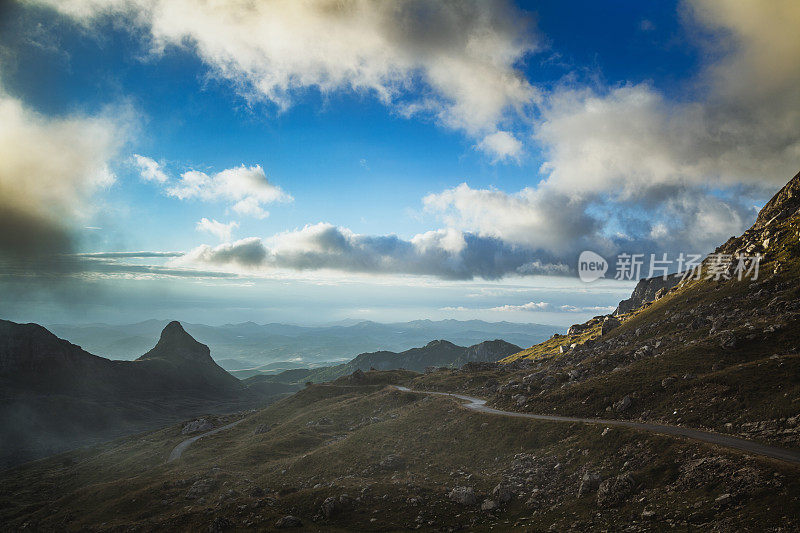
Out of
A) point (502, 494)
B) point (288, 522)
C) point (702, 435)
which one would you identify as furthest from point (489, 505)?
point (702, 435)

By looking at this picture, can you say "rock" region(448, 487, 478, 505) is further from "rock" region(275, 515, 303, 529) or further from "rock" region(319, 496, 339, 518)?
"rock" region(275, 515, 303, 529)

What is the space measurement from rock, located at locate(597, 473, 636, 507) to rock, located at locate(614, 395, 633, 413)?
2153 centimetres

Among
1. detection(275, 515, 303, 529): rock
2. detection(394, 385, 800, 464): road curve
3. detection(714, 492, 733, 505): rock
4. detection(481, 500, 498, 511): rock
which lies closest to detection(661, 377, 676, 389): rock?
detection(394, 385, 800, 464): road curve

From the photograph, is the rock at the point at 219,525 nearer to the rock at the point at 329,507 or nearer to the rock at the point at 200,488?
the rock at the point at 329,507

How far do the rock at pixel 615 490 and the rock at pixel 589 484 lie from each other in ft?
3.81

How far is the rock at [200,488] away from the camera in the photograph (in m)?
62.1

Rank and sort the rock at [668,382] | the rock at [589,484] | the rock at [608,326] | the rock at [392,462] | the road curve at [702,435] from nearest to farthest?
1. the road curve at [702,435]
2. the rock at [589,484]
3. the rock at [668,382]
4. the rock at [392,462]
5. the rock at [608,326]

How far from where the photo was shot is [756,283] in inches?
3371

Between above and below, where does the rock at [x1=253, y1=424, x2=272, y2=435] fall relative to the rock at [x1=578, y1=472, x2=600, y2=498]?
below

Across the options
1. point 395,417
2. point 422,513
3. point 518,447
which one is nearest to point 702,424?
point 518,447

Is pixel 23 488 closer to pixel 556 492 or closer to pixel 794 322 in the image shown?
pixel 556 492

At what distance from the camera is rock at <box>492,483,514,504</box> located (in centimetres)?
3869

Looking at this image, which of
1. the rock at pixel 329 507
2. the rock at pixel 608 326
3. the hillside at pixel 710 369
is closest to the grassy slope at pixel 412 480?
the rock at pixel 329 507

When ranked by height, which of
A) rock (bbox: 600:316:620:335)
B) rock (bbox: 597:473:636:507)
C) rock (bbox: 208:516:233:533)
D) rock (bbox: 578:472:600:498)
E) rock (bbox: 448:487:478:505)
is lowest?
rock (bbox: 208:516:233:533)
